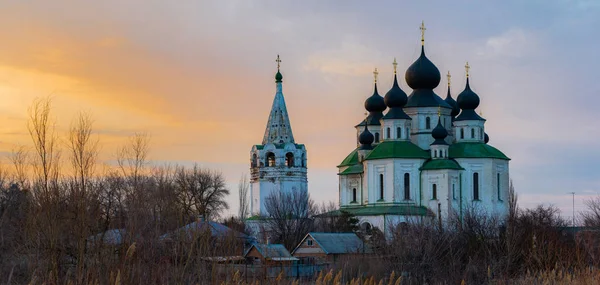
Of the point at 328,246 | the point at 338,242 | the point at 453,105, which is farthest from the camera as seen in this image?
the point at 453,105

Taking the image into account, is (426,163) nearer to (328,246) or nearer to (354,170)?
(354,170)

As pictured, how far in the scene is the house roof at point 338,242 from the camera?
1571 inches

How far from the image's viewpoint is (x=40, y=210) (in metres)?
14.9

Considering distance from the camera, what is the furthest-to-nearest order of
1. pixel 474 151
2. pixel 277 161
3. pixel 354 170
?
pixel 277 161 → pixel 354 170 → pixel 474 151

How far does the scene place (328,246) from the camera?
1596 inches

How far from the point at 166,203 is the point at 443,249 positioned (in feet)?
33.7

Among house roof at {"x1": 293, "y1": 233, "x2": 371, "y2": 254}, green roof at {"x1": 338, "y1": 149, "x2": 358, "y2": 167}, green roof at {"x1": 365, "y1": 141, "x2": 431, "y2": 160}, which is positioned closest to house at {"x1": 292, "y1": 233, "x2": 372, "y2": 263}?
house roof at {"x1": 293, "y1": 233, "x2": 371, "y2": 254}

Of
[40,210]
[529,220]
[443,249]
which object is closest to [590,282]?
[40,210]

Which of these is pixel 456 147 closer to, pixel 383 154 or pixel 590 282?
pixel 383 154

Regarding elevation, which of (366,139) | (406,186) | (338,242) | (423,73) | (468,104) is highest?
(423,73)

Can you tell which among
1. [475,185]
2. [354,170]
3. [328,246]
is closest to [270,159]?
[354,170]

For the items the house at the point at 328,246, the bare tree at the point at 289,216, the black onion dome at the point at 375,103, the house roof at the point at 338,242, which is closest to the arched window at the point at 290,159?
the bare tree at the point at 289,216

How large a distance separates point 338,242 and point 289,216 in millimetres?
9415

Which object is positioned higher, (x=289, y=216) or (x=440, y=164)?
(x=440, y=164)
